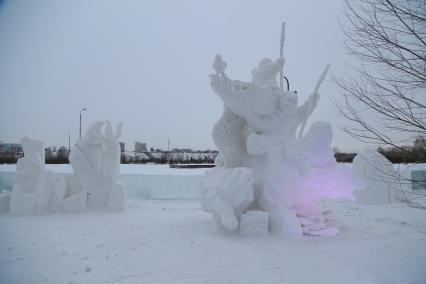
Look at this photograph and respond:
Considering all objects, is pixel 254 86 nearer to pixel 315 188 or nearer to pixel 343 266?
pixel 315 188

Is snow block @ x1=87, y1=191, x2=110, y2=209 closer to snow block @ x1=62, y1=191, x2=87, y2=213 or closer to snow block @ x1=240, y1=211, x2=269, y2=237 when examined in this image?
snow block @ x1=62, y1=191, x2=87, y2=213

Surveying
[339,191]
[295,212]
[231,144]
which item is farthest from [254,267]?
[231,144]

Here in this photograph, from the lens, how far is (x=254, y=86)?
5836 millimetres

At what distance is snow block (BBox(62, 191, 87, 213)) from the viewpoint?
757 cm

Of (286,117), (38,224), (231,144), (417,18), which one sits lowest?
(38,224)

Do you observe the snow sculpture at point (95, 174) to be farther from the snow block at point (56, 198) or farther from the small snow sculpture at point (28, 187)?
the small snow sculpture at point (28, 187)

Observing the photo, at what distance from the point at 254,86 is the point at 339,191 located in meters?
2.27

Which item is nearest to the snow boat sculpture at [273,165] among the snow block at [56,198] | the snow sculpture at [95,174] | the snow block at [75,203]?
the snow sculpture at [95,174]

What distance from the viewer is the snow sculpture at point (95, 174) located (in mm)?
7867

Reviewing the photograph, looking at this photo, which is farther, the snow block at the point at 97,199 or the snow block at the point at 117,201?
the snow block at the point at 97,199

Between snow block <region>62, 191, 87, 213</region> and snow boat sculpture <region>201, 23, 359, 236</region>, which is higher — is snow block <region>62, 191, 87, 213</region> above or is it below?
below

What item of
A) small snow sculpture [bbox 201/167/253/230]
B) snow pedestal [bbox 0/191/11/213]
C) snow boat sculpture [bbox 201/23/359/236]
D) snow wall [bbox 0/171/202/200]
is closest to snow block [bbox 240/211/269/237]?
snow boat sculpture [bbox 201/23/359/236]

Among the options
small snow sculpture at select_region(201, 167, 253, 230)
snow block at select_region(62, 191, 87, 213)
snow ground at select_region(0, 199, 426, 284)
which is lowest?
snow ground at select_region(0, 199, 426, 284)

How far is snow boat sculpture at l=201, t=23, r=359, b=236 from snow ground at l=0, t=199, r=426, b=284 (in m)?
0.44
